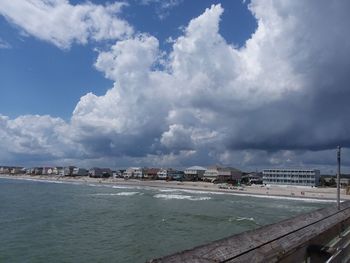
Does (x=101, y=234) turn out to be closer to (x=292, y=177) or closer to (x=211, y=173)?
(x=292, y=177)

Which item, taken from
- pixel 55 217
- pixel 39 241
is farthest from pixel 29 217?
pixel 39 241

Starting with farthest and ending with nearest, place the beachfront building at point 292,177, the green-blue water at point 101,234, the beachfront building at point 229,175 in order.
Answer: the beachfront building at point 229,175 < the beachfront building at point 292,177 < the green-blue water at point 101,234

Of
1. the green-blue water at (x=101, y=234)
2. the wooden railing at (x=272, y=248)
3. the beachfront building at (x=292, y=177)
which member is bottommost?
the green-blue water at (x=101, y=234)

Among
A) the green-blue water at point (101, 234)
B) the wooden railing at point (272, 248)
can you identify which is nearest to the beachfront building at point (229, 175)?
the green-blue water at point (101, 234)

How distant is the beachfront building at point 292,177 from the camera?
5886 inches

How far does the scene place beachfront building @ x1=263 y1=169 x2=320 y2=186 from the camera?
5886 inches

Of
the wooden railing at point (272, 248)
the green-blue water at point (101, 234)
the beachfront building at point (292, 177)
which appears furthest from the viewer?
the beachfront building at point (292, 177)

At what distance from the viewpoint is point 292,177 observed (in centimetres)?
15325

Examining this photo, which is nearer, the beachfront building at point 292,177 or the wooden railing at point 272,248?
the wooden railing at point 272,248

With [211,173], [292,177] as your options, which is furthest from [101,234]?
[211,173]

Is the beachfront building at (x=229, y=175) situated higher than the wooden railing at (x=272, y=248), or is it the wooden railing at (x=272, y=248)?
the beachfront building at (x=229, y=175)

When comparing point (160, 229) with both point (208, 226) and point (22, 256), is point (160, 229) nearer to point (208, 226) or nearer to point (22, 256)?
point (208, 226)

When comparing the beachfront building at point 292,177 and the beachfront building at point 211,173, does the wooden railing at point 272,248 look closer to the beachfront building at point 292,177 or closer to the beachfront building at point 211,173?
the beachfront building at point 292,177

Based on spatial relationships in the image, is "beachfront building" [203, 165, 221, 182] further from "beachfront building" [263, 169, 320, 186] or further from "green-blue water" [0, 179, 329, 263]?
"green-blue water" [0, 179, 329, 263]
